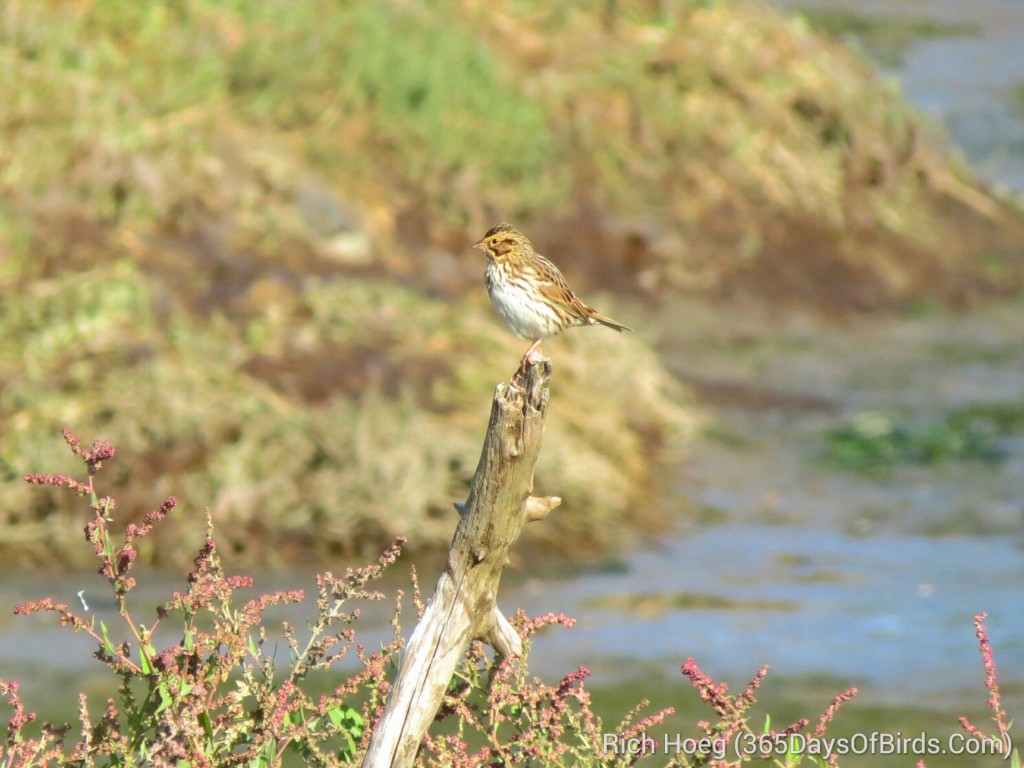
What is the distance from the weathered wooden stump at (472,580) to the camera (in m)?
4.25

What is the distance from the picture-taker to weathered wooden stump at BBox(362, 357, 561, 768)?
4.25 meters

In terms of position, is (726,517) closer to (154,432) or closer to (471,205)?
(154,432)

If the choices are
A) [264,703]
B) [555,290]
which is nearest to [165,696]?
[264,703]

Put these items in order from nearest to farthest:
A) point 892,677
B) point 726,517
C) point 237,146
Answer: point 892,677
point 726,517
point 237,146

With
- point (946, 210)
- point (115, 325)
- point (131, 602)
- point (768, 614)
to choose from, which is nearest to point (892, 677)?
point (768, 614)

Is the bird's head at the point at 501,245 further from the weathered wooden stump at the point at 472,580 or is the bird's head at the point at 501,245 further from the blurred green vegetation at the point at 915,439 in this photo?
the blurred green vegetation at the point at 915,439

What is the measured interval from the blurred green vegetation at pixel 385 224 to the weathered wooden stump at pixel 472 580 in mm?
5422

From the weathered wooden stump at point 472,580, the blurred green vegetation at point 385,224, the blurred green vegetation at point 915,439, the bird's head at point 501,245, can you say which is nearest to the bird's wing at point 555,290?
the bird's head at point 501,245

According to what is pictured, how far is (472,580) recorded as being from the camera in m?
4.36

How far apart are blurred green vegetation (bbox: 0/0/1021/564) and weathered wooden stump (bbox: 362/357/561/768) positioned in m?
5.42

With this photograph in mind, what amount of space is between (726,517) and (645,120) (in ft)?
22.0

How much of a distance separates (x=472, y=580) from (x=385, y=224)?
10460mm

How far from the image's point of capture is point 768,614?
30.0 ft

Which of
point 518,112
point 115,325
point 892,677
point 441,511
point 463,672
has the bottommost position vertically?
point 463,672
